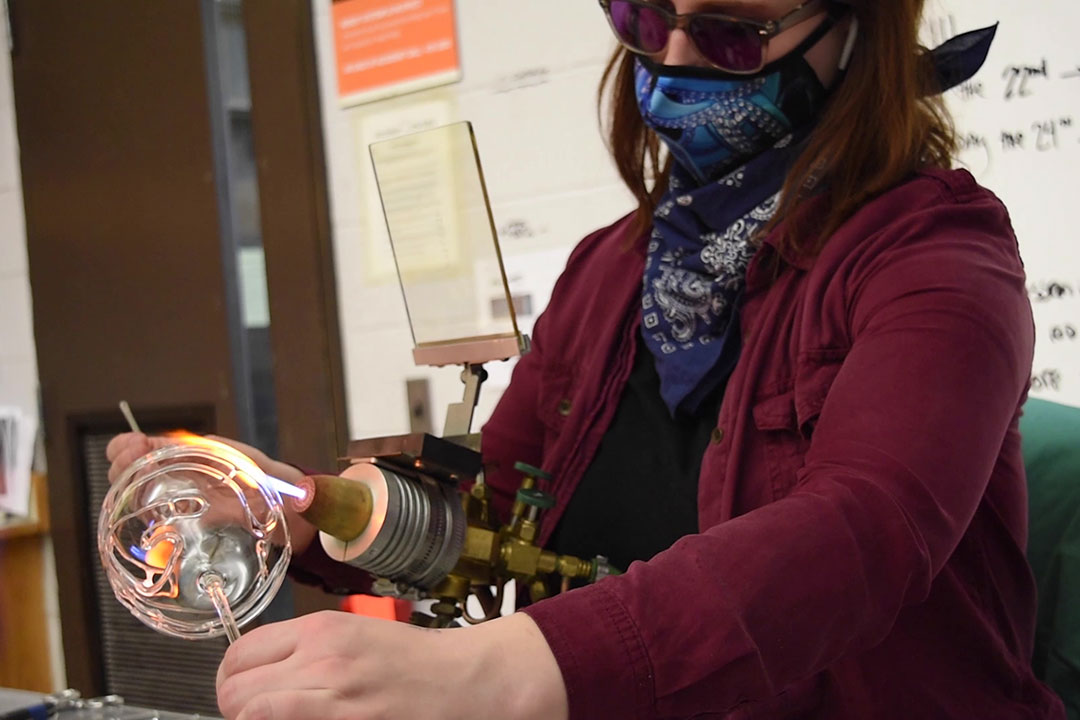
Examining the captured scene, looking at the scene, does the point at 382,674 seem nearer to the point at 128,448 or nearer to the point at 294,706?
the point at 294,706

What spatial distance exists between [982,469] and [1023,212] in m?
0.94

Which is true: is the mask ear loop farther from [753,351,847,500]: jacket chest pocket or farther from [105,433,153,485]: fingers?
[105,433,153,485]: fingers

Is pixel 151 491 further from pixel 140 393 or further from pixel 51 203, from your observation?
pixel 51 203

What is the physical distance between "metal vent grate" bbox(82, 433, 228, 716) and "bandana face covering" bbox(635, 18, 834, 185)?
169cm

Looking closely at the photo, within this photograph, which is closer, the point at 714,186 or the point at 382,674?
the point at 382,674

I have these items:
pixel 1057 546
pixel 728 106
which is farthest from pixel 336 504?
pixel 1057 546

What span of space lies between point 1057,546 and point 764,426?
1.05 feet

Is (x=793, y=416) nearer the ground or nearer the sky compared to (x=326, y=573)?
nearer the sky

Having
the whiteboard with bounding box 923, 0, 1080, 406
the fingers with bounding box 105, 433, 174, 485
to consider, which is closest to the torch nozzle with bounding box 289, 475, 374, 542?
the fingers with bounding box 105, 433, 174, 485

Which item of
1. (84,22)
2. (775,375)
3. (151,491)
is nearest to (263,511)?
(151,491)

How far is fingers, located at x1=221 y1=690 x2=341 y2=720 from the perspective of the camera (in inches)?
19.0

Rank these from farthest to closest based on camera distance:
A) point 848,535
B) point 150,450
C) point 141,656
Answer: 1. point 141,656
2. point 150,450
3. point 848,535

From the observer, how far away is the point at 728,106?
955 mm

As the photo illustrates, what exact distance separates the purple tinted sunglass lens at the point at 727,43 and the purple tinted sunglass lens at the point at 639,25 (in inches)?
1.4
